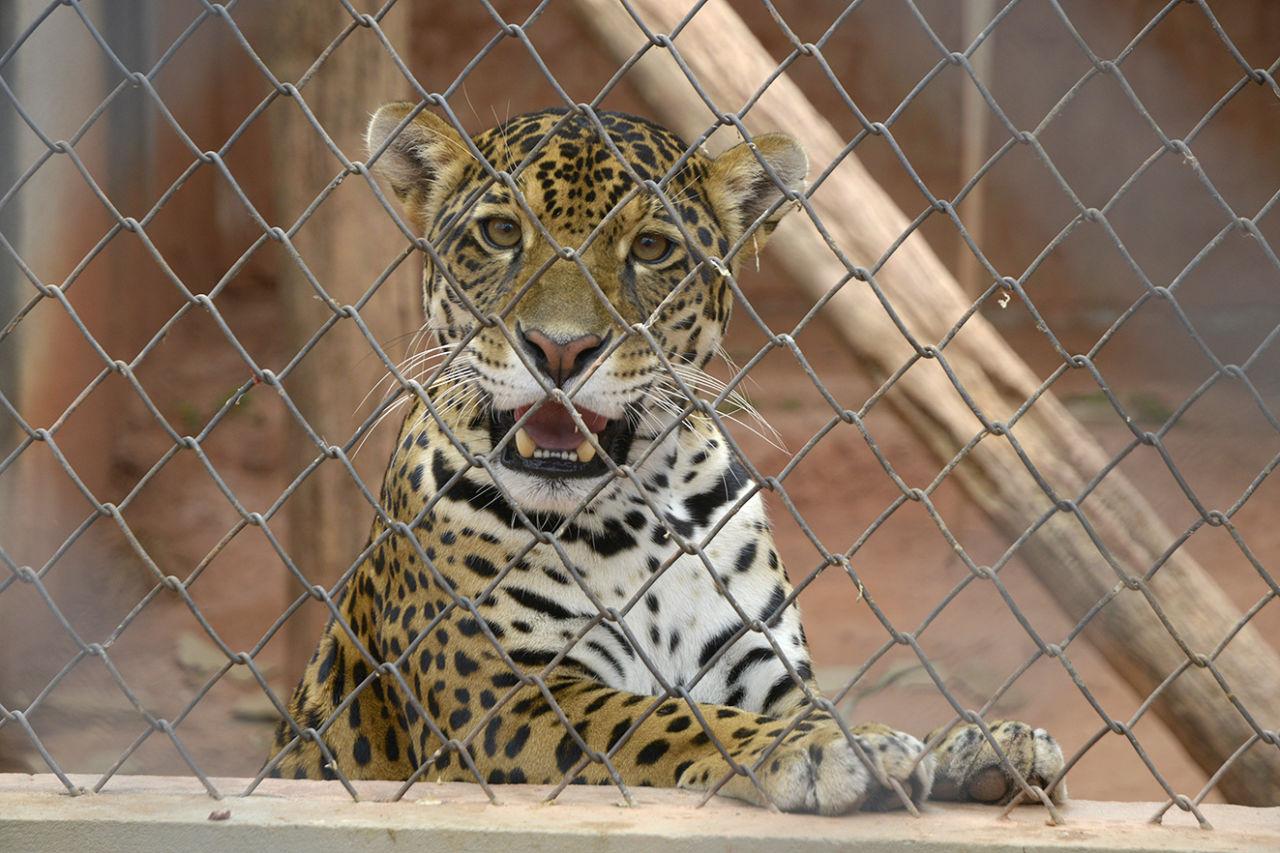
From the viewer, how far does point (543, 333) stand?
11.2 ft

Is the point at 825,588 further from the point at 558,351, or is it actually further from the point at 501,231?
the point at 558,351

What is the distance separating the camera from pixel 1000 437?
458 cm

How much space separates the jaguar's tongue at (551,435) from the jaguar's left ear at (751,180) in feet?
2.34

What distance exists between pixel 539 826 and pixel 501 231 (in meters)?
1.72

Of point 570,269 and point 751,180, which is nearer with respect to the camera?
point 570,269

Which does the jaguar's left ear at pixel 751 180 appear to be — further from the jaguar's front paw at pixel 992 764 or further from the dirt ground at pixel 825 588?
the dirt ground at pixel 825 588

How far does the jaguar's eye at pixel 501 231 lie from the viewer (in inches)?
152

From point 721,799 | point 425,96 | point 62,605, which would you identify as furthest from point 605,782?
point 62,605

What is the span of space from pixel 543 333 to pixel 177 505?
5961mm

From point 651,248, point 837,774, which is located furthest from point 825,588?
point 837,774

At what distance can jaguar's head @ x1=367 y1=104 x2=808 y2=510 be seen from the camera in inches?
140

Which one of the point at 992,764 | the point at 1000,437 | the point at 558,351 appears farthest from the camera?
the point at 1000,437

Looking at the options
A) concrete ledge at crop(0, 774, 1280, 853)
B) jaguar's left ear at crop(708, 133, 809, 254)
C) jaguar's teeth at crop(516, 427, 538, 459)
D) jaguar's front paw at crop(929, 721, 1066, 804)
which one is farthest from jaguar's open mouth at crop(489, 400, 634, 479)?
jaguar's front paw at crop(929, 721, 1066, 804)

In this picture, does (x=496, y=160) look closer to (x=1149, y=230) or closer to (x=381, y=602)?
(x=381, y=602)
